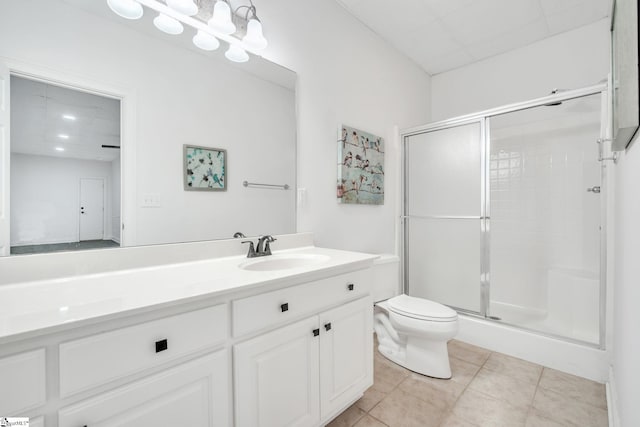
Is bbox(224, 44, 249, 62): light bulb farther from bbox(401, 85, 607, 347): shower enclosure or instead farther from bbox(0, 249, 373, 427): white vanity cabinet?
bbox(401, 85, 607, 347): shower enclosure

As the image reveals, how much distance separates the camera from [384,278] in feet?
6.87

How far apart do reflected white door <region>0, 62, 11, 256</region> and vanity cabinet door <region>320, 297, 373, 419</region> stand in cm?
118

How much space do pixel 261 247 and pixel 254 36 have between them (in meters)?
1.17

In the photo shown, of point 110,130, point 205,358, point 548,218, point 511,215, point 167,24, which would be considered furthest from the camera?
point 511,215

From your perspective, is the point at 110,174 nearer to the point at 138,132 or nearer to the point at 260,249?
the point at 138,132

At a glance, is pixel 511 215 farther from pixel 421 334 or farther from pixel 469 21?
pixel 469 21

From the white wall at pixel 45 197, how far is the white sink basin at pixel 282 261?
0.69 meters

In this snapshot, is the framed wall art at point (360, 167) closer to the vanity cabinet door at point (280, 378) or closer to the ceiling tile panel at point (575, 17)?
the vanity cabinet door at point (280, 378)

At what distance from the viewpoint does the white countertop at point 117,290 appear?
0.62 meters

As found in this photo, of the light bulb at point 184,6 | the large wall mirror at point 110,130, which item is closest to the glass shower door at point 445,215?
the large wall mirror at point 110,130

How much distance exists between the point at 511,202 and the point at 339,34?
2.08 m

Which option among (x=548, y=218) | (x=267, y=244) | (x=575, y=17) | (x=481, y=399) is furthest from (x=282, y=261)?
(x=575, y=17)

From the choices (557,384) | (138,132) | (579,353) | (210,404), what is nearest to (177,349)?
(210,404)

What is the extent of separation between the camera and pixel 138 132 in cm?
118
